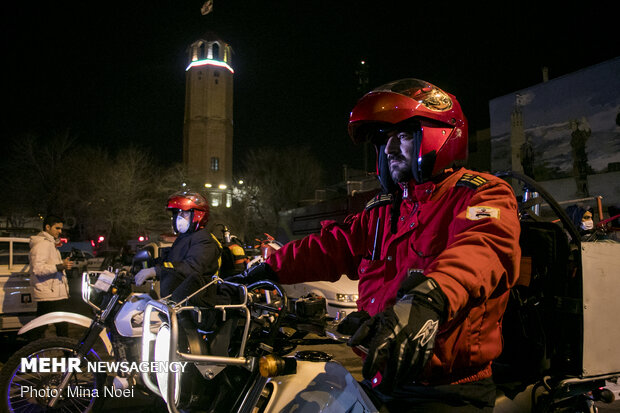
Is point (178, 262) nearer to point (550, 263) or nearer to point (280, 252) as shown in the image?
point (280, 252)

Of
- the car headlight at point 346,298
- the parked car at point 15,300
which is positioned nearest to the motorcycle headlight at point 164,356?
the car headlight at point 346,298

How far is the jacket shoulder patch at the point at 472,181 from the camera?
5.76ft

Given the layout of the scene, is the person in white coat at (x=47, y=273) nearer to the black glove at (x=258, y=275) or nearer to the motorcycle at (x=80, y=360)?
the motorcycle at (x=80, y=360)

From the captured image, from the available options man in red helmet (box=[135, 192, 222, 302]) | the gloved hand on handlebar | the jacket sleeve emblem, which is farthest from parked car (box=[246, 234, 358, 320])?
the jacket sleeve emblem

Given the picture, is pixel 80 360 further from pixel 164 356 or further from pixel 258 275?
pixel 258 275

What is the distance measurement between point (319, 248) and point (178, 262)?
2.78 m

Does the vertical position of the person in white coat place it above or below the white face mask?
below

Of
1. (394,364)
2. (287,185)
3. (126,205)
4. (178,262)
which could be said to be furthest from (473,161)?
(394,364)

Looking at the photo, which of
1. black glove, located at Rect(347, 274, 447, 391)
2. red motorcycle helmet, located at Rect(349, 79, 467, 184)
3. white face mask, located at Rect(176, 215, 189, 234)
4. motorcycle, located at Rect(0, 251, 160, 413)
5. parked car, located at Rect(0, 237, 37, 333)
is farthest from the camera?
parked car, located at Rect(0, 237, 37, 333)

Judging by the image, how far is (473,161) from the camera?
122 ft

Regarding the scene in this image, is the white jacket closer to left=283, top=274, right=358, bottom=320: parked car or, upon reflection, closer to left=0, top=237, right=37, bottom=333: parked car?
left=0, top=237, right=37, bottom=333: parked car

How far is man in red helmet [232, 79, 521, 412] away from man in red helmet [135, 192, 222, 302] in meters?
2.37

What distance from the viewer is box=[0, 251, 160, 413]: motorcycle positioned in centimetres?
411

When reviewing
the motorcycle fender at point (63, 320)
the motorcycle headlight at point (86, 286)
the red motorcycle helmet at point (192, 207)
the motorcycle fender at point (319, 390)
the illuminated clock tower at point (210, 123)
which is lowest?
the motorcycle fender at point (63, 320)
